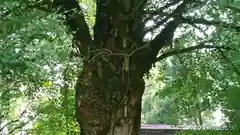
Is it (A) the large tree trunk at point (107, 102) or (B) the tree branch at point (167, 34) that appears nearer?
(A) the large tree trunk at point (107, 102)

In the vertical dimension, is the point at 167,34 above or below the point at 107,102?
above

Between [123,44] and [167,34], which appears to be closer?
[123,44]

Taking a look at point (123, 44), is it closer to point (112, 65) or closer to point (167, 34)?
point (112, 65)

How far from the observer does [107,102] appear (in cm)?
338

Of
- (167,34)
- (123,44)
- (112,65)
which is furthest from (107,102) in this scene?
(167,34)

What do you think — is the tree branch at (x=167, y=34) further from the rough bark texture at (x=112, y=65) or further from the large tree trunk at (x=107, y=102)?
the large tree trunk at (x=107, y=102)

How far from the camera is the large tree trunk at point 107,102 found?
3.33 meters

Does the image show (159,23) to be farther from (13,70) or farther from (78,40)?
(13,70)


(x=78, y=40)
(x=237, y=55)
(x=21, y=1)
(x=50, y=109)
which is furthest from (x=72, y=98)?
(x=237, y=55)

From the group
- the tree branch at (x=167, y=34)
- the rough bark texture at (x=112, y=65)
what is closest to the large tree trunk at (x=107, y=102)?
the rough bark texture at (x=112, y=65)

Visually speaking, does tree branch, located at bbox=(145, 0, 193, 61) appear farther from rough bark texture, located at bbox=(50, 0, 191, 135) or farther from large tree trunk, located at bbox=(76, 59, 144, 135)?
large tree trunk, located at bbox=(76, 59, 144, 135)

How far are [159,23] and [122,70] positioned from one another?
696mm

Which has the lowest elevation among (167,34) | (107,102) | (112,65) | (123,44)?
(107,102)

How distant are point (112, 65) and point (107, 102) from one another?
32cm
